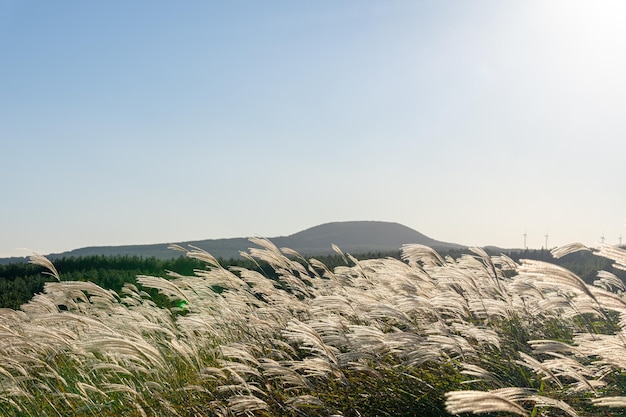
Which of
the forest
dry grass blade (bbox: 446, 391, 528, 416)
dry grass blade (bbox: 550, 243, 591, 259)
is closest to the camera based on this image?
dry grass blade (bbox: 446, 391, 528, 416)

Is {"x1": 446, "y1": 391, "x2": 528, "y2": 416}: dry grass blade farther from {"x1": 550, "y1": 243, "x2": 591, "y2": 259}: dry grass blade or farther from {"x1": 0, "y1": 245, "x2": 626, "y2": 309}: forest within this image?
{"x1": 0, "y1": 245, "x2": 626, "y2": 309}: forest

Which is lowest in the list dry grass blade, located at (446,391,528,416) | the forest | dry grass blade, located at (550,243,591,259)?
the forest

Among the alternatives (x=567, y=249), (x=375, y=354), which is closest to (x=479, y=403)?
(x=567, y=249)

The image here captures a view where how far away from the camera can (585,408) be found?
3549mm

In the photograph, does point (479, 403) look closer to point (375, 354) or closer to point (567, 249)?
point (567, 249)

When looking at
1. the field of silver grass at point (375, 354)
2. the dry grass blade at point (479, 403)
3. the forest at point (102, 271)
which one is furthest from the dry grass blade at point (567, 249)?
the forest at point (102, 271)

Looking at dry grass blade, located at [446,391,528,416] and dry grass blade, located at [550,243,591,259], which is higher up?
dry grass blade, located at [550,243,591,259]

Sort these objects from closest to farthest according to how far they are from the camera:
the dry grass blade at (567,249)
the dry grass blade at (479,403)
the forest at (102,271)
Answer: the dry grass blade at (479,403) → the dry grass blade at (567,249) → the forest at (102,271)

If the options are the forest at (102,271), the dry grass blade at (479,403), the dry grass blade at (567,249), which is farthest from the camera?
the forest at (102,271)

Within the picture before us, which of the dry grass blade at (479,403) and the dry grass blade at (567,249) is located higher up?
the dry grass blade at (567,249)

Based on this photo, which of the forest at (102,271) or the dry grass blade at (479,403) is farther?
the forest at (102,271)

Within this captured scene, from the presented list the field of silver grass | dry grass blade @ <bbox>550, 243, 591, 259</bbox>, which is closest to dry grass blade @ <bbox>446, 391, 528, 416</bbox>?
the field of silver grass

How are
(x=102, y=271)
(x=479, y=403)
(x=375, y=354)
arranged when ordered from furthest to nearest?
(x=102, y=271), (x=375, y=354), (x=479, y=403)

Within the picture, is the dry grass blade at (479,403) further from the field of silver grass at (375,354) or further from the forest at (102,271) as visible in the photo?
the forest at (102,271)
